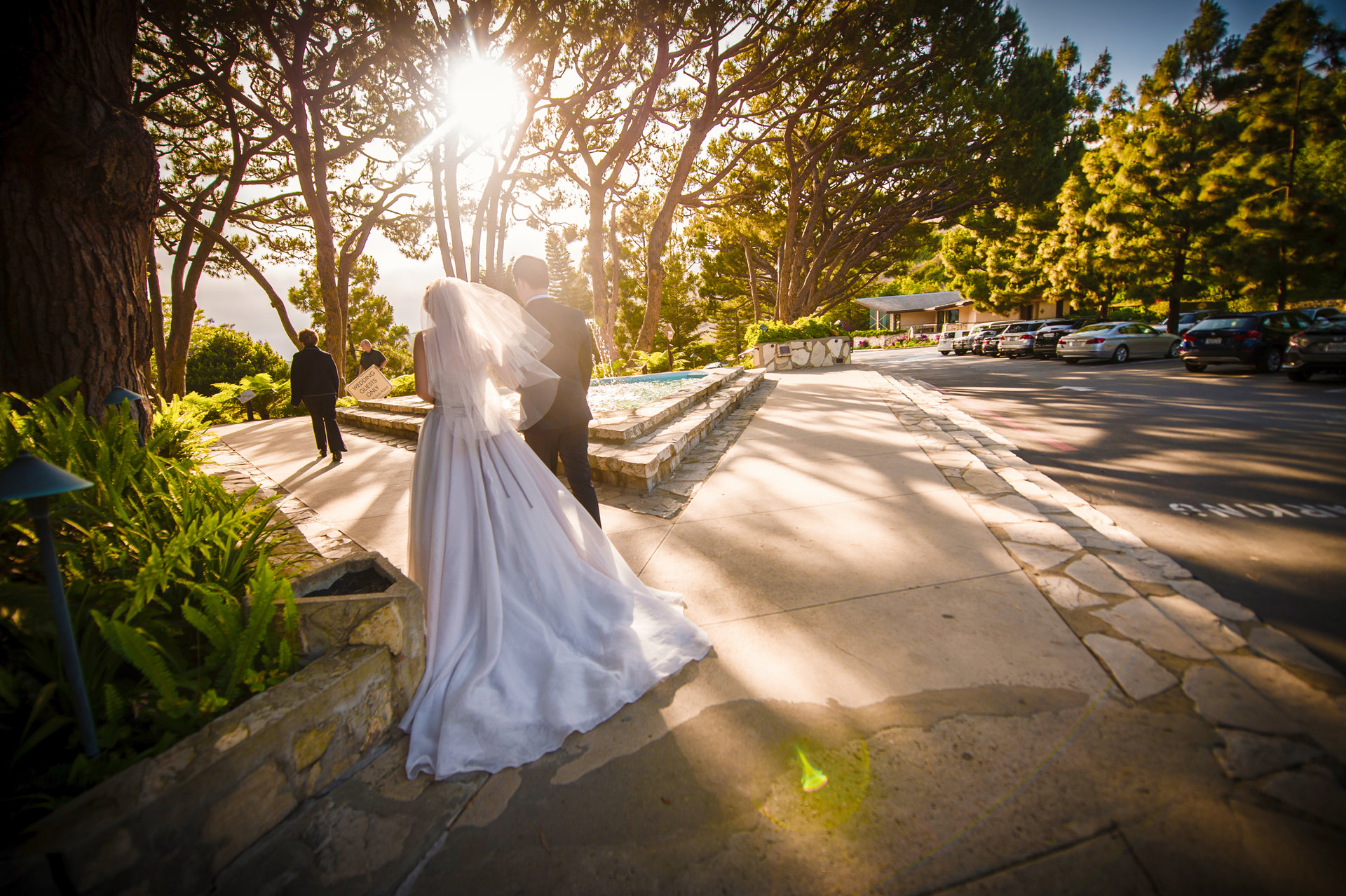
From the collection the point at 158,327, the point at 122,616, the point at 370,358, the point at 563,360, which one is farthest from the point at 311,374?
the point at 158,327

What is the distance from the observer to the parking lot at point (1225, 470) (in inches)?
118

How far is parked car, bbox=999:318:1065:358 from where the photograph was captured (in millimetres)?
22141

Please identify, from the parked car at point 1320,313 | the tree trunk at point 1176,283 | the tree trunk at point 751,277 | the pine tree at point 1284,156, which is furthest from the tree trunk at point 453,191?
the tree trunk at point 1176,283

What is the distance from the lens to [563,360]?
12.0 feet

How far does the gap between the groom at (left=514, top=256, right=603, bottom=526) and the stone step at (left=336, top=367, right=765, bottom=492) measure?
1.52 m

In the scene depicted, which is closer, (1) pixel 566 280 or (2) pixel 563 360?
(2) pixel 563 360

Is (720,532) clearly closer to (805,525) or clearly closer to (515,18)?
(805,525)

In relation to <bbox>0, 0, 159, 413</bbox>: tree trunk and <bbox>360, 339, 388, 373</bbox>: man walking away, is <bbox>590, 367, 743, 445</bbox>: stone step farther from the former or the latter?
<bbox>360, 339, 388, 373</bbox>: man walking away

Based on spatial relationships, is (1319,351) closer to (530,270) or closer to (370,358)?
(530,270)

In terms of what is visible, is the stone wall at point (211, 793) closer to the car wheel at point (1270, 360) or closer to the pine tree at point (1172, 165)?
the car wheel at point (1270, 360)

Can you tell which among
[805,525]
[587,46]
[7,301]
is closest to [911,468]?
[805,525]

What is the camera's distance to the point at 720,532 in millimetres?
4191

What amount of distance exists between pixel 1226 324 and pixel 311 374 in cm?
1947

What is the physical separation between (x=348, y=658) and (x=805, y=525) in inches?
123
